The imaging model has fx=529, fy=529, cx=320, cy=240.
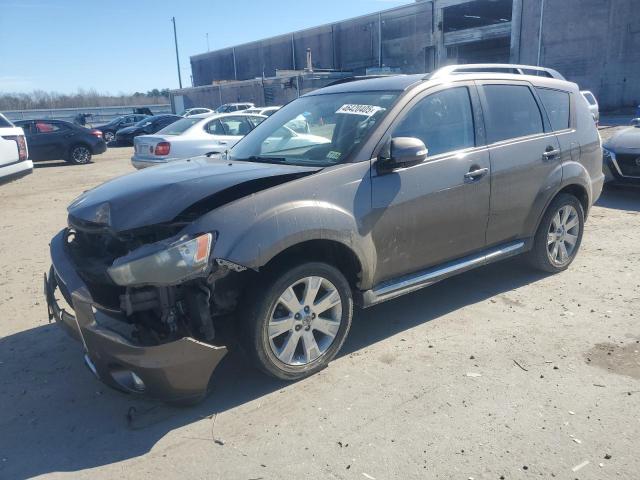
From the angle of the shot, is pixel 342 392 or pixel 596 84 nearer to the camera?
pixel 342 392

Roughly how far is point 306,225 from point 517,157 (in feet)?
7.33

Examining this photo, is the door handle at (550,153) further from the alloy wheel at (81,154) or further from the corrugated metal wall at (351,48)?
the corrugated metal wall at (351,48)

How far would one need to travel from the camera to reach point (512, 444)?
108 inches

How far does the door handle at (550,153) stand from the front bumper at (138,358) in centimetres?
335

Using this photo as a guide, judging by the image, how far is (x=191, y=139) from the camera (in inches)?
421

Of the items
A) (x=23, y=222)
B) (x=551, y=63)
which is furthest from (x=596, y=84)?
(x=23, y=222)

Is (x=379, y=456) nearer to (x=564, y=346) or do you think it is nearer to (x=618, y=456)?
(x=618, y=456)

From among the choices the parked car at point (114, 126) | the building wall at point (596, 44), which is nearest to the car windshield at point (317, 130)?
the parked car at point (114, 126)

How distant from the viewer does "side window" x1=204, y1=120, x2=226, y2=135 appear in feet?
36.7

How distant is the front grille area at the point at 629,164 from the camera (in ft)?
26.9

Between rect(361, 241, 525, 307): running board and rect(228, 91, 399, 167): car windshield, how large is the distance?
958 millimetres

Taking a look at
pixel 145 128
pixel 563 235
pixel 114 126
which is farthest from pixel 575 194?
pixel 114 126

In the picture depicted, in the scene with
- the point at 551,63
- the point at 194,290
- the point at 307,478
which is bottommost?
the point at 307,478

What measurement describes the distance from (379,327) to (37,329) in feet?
9.12
